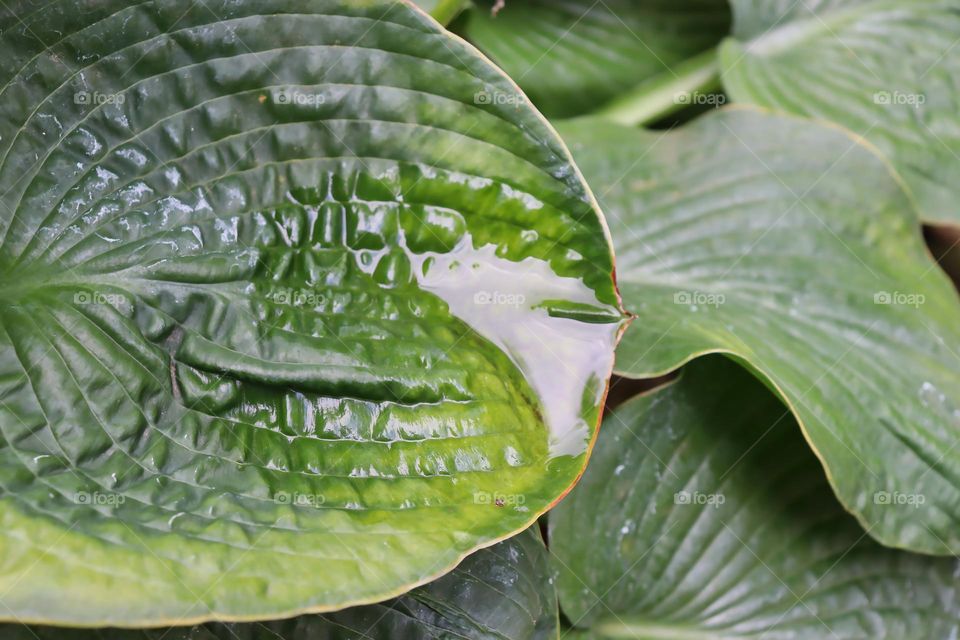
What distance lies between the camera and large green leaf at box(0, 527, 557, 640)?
1.85ft

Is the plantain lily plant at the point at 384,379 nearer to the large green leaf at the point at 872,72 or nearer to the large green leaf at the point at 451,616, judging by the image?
the large green leaf at the point at 451,616

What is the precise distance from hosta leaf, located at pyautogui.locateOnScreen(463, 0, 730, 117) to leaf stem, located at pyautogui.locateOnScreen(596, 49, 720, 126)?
0.06 metres

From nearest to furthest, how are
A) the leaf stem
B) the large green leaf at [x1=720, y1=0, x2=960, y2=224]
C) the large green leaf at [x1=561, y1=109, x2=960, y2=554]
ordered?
1. the large green leaf at [x1=561, y1=109, x2=960, y2=554]
2. the large green leaf at [x1=720, y1=0, x2=960, y2=224]
3. the leaf stem

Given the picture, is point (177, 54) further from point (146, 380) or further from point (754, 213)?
point (754, 213)

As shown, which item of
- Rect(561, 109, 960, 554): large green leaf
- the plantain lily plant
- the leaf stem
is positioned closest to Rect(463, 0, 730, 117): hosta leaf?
the leaf stem

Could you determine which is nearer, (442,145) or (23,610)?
(23,610)

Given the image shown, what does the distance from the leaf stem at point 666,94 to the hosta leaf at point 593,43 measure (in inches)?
2.5

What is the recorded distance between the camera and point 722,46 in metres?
1.12

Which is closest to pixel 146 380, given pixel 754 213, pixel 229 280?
pixel 229 280

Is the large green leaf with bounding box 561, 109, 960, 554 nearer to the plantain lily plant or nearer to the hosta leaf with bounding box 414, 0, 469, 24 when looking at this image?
the plantain lily plant

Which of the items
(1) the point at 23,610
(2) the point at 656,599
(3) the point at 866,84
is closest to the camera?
(1) the point at 23,610

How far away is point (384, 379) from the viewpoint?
600mm

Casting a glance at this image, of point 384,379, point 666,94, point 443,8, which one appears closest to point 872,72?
point 666,94

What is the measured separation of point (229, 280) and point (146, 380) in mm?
102
